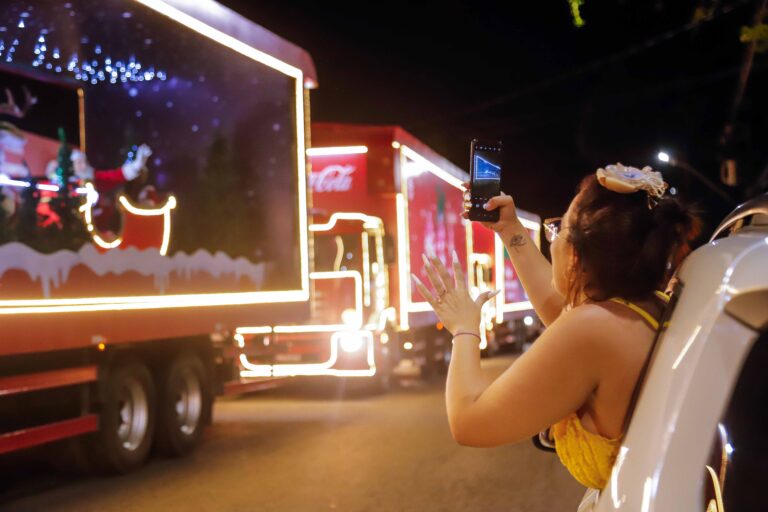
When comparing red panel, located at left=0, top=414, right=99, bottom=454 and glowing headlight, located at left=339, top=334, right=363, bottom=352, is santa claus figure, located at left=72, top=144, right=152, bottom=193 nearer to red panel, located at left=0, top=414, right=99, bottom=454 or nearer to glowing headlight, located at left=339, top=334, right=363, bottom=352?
red panel, located at left=0, top=414, right=99, bottom=454

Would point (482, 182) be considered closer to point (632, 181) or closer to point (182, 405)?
point (632, 181)

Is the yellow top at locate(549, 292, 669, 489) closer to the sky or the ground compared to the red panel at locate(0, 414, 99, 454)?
closer to the sky

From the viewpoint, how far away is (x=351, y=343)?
15.0m

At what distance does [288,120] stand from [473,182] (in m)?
8.48

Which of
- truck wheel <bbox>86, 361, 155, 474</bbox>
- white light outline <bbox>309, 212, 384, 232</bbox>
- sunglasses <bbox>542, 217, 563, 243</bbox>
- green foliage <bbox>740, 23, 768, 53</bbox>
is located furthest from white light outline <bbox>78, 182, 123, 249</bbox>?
white light outline <bbox>309, 212, 384, 232</bbox>

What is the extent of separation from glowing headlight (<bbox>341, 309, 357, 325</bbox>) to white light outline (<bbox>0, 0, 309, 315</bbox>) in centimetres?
377

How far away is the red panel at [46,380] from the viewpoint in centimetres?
764

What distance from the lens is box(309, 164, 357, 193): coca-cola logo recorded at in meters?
17.0

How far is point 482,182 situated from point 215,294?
7.02 m

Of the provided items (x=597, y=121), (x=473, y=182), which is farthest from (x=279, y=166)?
(x=597, y=121)

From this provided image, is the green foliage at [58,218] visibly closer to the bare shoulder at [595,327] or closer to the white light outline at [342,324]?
the bare shoulder at [595,327]

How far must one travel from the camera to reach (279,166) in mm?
11148

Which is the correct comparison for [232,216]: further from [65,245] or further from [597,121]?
[597,121]

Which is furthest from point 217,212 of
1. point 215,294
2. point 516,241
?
point 516,241
